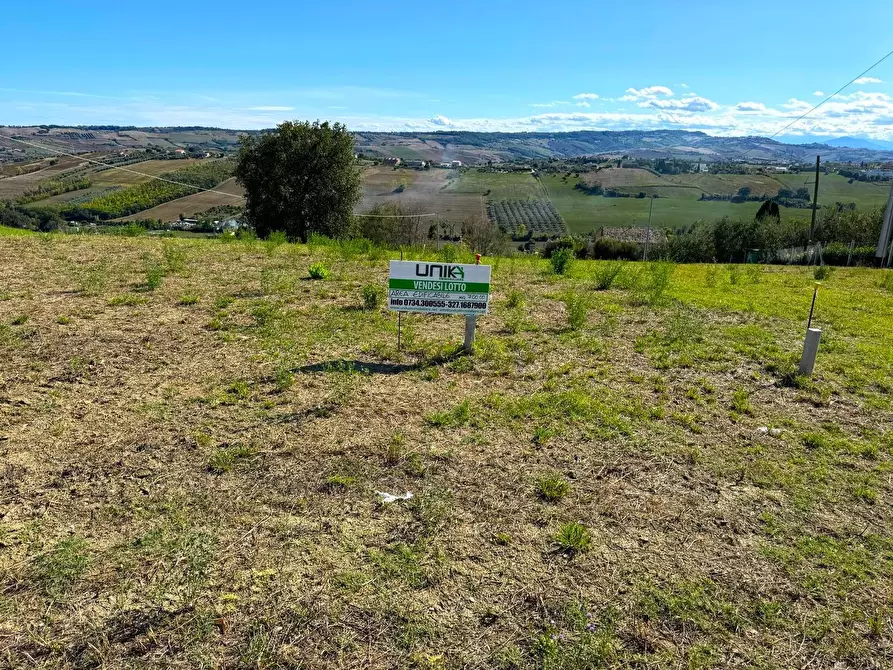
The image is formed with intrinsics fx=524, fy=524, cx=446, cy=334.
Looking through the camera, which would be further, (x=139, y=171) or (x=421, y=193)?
(x=421, y=193)

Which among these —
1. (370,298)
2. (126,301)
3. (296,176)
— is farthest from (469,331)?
(296,176)

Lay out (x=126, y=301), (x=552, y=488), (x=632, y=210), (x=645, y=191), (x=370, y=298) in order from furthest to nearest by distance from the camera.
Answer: (x=645, y=191) < (x=632, y=210) < (x=370, y=298) < (x=126, y=301) < (x=552, y=488)

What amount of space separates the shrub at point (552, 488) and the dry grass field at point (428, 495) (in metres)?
0.02

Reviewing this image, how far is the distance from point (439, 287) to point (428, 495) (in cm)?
344

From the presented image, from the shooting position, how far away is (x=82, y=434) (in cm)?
488

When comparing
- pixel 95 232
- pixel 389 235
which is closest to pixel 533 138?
pixel 389 235

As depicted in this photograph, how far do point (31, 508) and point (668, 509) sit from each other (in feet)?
15.9

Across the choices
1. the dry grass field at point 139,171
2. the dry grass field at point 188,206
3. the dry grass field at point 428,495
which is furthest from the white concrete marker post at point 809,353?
the dry grass field at point 139,171

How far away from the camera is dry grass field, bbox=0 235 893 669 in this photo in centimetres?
293

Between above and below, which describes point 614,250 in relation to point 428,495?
above

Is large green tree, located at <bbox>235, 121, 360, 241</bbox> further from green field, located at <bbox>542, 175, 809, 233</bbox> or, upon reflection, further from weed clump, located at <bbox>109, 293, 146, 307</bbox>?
green field, located at <bbox>542, 175, 809, 233</bbox>

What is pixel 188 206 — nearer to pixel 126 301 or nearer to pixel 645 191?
pixel 126 301

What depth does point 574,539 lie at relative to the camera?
370cm

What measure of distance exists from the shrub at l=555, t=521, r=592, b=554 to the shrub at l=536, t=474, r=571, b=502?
415 millimetres
